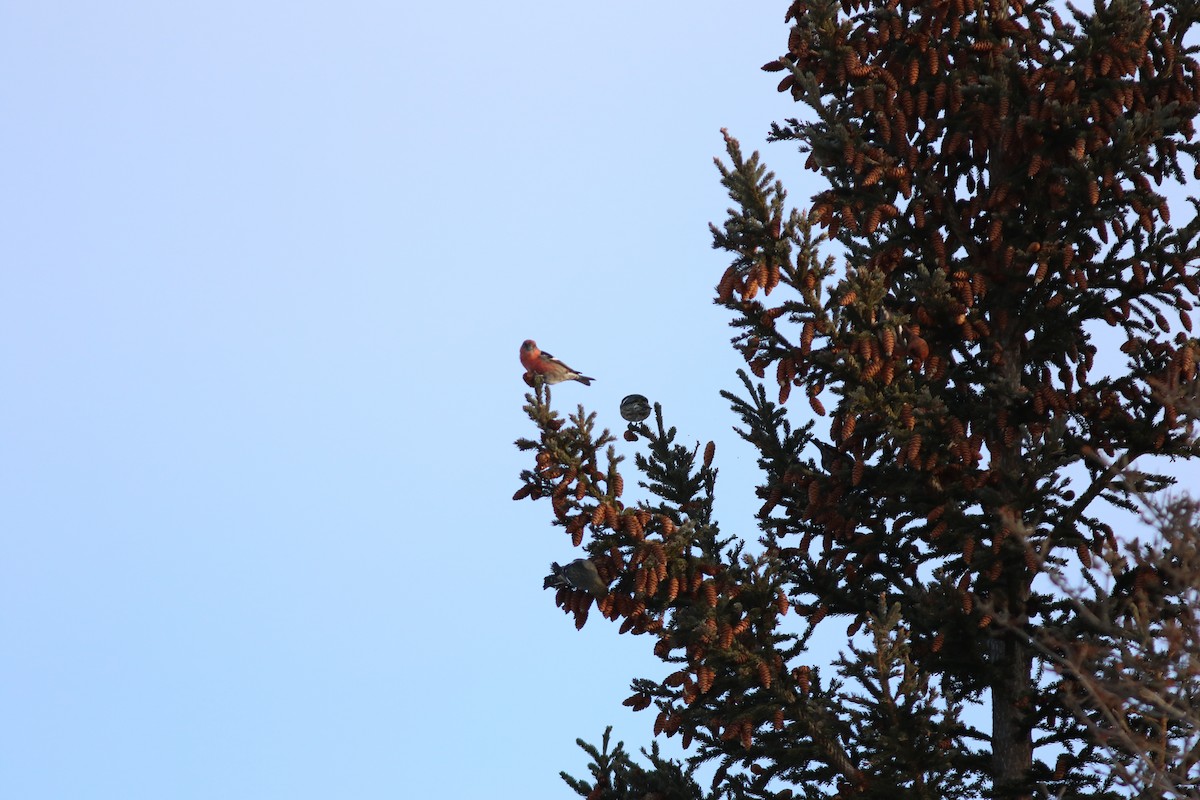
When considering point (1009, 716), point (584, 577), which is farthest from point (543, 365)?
point (1009, 716)

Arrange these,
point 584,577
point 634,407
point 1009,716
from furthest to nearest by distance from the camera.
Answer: point 634,407 < point 1009,716 < point 584,577

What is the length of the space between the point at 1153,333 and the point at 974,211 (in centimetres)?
183

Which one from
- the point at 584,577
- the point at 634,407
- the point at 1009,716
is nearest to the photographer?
the point at 584,577

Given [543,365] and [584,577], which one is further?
[543,365]

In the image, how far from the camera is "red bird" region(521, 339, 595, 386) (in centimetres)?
1147

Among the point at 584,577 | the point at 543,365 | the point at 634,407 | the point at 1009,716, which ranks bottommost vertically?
→ the point at 1009,716

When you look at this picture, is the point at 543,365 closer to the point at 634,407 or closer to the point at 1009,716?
the point at 634,407

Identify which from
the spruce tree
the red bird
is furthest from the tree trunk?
the red bird

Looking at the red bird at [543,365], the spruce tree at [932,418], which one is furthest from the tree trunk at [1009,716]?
the red bird at [543,365]

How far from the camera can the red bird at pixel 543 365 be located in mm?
11469

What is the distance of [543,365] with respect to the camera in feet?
38.3

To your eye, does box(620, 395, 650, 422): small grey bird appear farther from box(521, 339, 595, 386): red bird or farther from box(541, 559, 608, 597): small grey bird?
box(541, 559, 608, 597): small grey bird

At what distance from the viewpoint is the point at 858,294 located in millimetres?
9781

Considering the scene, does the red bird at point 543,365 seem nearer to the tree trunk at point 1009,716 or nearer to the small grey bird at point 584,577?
the small grey bird at point 584,577
